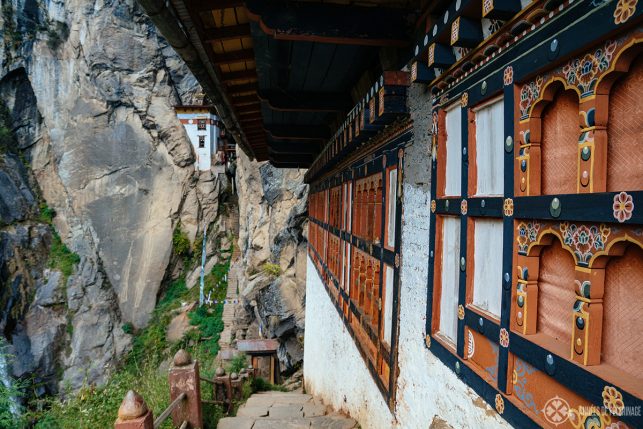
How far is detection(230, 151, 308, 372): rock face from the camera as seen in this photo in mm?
13375

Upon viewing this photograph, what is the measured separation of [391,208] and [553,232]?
5.91ft

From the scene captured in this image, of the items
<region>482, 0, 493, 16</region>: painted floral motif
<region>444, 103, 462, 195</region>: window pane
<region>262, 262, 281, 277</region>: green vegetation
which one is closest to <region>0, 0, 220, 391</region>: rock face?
<region>262, 262, 281, 277</region>: green vegetation

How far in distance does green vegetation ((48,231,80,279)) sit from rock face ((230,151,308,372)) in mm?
9292

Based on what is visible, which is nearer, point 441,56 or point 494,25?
point 494,25

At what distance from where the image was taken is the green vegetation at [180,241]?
21328 millimetres

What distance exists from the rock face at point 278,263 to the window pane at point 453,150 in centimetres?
1139

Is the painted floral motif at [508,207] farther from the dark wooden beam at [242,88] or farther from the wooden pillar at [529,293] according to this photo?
the dark wooden beam at [242,88]

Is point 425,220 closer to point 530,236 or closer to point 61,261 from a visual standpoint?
point 530,236

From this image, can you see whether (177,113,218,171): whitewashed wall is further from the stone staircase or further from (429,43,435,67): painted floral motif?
(429,43,435,67): painted floral motif

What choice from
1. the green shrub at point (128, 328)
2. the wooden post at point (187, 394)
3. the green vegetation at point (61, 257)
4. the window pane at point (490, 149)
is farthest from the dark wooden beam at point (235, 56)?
the green vegetation at point (61, 257)

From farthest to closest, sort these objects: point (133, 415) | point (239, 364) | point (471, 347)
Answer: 1. point (239, 364)
2. point (133, 415)
3. point (471, 347)

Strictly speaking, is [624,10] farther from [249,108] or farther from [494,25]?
[249,108]

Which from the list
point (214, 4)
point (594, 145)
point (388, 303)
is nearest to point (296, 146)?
point (388, 303)

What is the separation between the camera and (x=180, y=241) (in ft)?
70.3
